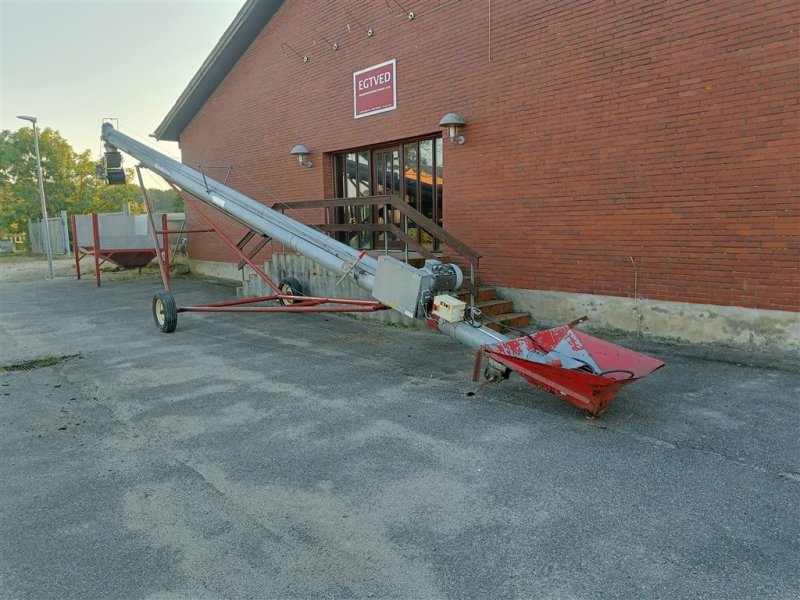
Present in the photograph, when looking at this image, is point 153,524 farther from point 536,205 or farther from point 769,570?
point 536,205

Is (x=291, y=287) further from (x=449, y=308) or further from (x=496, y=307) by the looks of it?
(x=449, y=308)

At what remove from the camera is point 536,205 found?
8391 millimetres

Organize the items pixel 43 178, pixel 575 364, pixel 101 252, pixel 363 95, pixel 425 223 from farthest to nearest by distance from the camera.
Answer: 1. pixel 43 178
2. pixel 101 252
3. pixel 363 95
4. pixel 425 223
5. pixel 575 364

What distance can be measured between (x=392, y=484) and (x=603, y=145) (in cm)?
593

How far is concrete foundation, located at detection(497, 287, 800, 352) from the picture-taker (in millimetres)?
6301

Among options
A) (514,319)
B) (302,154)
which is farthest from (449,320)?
(302,154)

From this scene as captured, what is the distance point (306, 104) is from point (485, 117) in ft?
17.5

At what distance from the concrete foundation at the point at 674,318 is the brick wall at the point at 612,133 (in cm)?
15

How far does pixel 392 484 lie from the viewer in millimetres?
3605

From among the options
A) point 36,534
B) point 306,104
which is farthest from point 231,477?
point 306,104

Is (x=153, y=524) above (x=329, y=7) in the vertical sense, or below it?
below

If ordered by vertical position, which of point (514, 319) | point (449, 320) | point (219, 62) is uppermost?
point (219, 62)

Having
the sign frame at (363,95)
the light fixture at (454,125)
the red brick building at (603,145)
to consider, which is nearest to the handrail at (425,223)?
the red brick building at (603,145)

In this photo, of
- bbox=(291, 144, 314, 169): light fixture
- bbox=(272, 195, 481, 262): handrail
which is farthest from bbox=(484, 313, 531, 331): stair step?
bbox=(291, 144, 314, 169): light fixture
